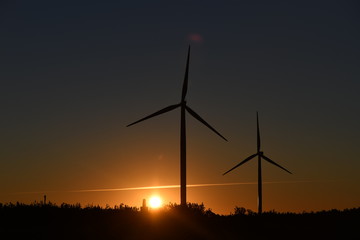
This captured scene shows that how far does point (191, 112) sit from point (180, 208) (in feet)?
53.7

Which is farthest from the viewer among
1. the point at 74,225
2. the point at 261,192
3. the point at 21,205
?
the point at 261,192

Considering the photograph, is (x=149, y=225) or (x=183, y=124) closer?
(x=149, y=225)

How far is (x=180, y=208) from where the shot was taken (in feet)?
180

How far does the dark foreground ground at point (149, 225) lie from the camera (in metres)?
41.7

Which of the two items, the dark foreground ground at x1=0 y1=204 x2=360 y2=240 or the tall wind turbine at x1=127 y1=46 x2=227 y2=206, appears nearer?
the dark foreground ground at x1=0 y1=204 x2=360 y2=240

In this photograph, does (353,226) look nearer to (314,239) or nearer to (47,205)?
(314,239)

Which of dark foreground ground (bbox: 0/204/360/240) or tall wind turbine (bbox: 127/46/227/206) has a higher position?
tall wind turbine (bbox: 127/46/227/206)

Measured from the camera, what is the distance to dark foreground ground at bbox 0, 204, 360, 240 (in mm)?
41719

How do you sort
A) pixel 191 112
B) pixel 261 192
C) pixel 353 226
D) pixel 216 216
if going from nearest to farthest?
pixel 216 216 → pixel 353 226 → pixel 191 112 → pixel 261 192

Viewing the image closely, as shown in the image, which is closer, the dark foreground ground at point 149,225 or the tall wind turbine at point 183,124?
the dark foreground ground at point 149,225

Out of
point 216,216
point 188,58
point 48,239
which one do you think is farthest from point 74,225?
point 188,58

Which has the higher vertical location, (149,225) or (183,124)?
(183,124)

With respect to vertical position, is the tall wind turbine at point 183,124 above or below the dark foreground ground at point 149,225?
above

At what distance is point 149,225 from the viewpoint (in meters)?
45.6
